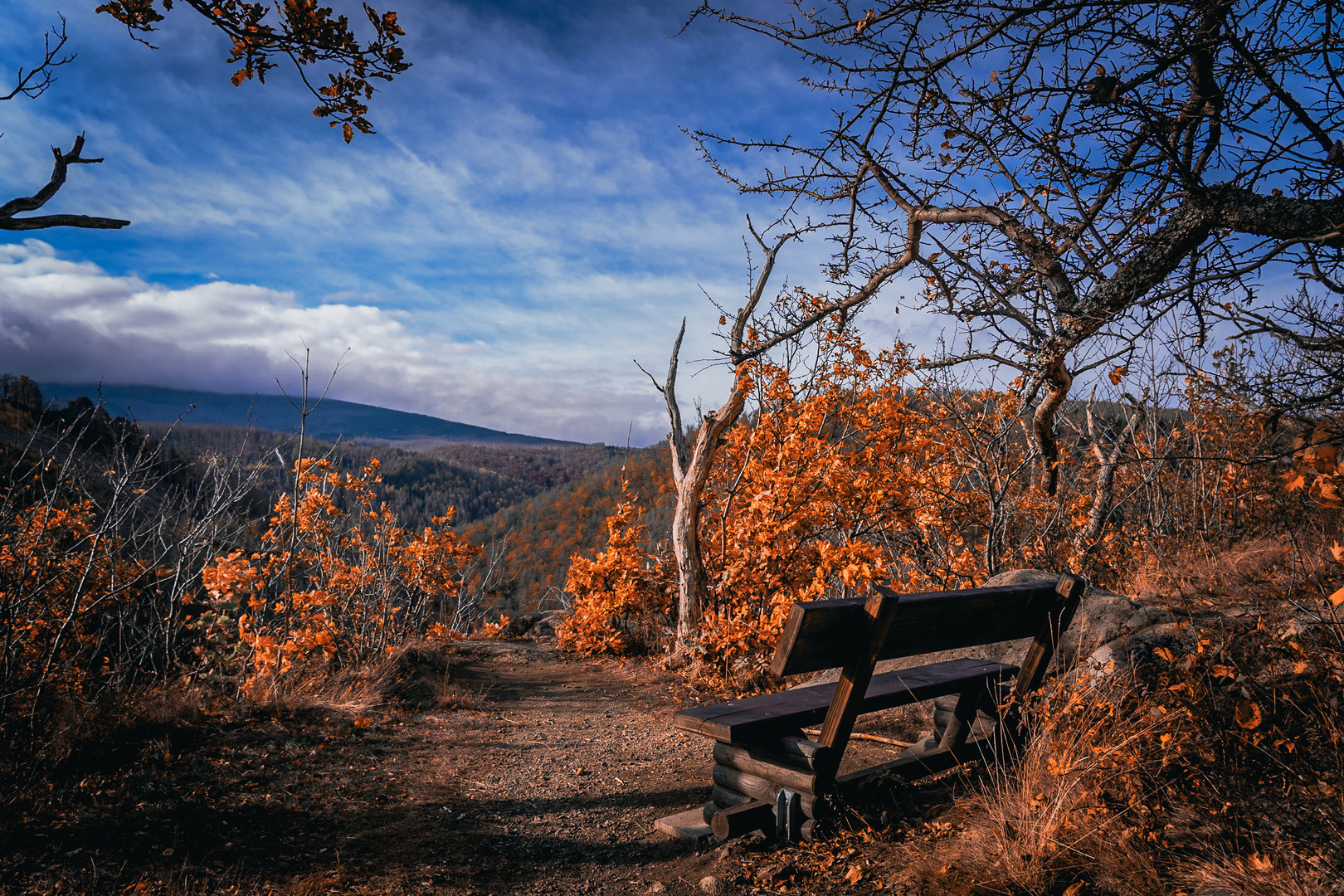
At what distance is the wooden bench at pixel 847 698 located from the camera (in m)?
2.74

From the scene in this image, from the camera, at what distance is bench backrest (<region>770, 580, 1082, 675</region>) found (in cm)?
261

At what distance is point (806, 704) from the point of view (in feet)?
10.7

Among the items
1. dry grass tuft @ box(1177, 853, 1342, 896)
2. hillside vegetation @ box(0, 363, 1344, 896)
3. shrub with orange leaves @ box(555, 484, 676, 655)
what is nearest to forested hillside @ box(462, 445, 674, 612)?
shrub with orange leaves @ box(555, 484, 676, 655)

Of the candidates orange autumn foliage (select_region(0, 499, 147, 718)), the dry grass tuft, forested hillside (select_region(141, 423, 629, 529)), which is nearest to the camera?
the dry grass tuft

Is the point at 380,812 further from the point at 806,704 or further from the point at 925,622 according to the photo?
the point at 925,622

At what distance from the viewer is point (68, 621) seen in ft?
11.2

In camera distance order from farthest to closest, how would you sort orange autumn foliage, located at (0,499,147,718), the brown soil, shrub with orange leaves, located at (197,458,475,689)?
shrub with orange leaves, located at (197,458,475,689)
orange autumn foliage, located at (0,499,147,718)
the brown soil

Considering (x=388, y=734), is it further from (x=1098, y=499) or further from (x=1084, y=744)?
(x=1098, y=499)

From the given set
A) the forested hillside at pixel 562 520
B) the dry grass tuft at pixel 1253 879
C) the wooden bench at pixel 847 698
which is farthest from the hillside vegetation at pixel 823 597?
the forested hillside at pixel 562 520

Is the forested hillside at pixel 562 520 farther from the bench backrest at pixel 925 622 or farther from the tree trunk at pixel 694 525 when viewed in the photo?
the bench backrest at pixel 925 622

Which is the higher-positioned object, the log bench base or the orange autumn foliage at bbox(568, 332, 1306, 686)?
the orange autumn foliage at bbox(568, 332, 1306, 686)

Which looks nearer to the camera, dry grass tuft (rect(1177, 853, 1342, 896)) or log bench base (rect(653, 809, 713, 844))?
dry grass tuft (rect(1177, 853, 1342, 896))

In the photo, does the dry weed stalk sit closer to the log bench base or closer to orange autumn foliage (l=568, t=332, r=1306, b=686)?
the log bench base

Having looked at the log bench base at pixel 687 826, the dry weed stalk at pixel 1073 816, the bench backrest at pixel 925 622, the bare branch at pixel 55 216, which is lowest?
the log bench base at pixel 687 826
